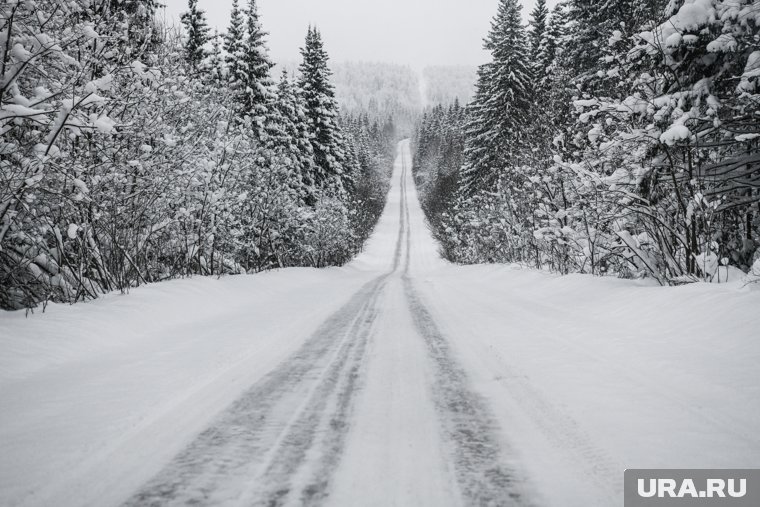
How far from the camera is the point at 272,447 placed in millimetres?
2732

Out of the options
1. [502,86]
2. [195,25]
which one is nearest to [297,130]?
[195,25]

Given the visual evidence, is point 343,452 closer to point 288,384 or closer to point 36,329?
point 288,384

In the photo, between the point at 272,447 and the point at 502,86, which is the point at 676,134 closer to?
the point at 272,447

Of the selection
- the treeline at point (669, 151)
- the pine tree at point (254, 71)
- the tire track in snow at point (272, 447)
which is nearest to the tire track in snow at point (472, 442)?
the tire track in snow at point (272, 447)

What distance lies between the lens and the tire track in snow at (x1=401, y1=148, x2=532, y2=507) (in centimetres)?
222

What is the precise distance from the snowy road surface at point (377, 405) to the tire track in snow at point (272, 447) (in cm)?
1

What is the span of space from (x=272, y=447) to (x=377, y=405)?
0.97 m

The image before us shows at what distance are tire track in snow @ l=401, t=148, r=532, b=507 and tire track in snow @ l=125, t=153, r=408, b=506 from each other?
2.38 ft

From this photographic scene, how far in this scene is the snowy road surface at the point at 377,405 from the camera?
2.33 meters

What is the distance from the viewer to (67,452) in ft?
8.71

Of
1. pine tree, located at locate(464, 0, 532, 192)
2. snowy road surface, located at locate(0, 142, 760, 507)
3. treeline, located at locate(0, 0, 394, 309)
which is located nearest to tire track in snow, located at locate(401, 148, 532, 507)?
snowy road surface, located at locate(0, 142, 760, 507)

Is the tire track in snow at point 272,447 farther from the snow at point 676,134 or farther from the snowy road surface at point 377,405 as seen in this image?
the snow at point 676,134

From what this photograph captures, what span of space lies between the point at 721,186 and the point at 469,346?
163 inches

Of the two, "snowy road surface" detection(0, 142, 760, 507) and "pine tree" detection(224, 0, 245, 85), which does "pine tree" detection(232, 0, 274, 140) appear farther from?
"snowy road surface" detection(0, 142, 760, 507)
